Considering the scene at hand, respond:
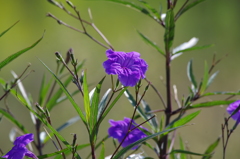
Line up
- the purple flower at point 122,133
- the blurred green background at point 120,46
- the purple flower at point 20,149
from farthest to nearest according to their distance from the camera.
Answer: the blurred green background at point 120,46
the purple flower at point 122,133
the purple flower at point 20,149

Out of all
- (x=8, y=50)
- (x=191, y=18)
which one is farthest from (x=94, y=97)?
(x=191, y=18)

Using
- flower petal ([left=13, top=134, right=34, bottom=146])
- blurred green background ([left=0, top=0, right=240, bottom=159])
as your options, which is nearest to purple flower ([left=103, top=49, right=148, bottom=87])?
flower petal ([left=13, top=134, right=34, bottom=146])

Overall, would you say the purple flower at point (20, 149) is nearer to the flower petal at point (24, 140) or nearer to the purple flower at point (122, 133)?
the flower petal at point (24, 140)

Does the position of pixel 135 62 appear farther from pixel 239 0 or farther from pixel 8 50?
pixel 239 0

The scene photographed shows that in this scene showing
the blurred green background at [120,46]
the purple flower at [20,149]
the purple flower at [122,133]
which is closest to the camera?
the purple flower at [20,149]

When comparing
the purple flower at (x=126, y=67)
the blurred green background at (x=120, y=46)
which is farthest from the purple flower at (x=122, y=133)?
the blurred green background at (x=120, y=46)

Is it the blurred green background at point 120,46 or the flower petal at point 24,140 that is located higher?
the flower petal at point 24,140

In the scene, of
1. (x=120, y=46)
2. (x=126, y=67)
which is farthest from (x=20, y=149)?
(x=120, y=46)
